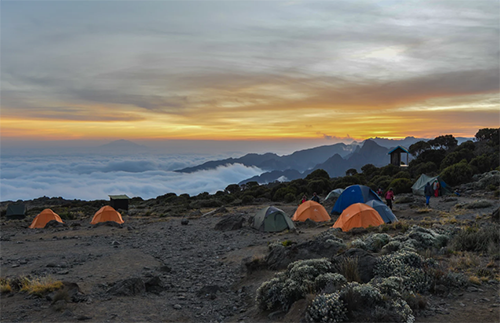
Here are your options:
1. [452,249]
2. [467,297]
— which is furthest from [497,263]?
[467,297]

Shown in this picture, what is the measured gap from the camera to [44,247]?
55.0 feet

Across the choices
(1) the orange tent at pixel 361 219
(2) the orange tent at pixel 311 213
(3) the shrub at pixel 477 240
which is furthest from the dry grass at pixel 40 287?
(2) the orange tent at pixel 311 213

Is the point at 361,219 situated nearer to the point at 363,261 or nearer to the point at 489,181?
the point at 363,261

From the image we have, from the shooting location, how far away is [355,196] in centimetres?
2372

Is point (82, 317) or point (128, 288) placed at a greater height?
point (82, 317)

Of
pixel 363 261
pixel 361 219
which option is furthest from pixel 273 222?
pixel 363 261

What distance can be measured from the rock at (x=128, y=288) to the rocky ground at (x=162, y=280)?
0.03 meters

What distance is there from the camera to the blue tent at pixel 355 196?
907 inches

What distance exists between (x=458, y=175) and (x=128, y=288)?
36496 mm

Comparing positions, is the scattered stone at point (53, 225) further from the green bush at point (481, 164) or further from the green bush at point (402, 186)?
the green bush at point (481, 164)

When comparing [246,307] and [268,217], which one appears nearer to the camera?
[246,307]

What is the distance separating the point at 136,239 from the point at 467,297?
679 inches

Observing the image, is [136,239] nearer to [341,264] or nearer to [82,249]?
[82,249]

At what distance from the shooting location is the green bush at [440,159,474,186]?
3497 centimetres
